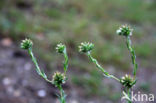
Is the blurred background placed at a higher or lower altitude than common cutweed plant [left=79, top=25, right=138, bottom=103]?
higher

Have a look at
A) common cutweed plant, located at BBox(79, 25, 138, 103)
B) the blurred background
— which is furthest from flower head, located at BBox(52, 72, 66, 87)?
the blurred background

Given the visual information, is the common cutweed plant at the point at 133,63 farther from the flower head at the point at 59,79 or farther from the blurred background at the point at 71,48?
the blurred background at the point at 71,48

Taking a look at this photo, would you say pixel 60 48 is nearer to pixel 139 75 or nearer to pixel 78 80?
pixel 78 80

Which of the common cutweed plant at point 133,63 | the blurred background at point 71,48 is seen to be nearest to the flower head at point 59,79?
the common cutweed plant at point 133,63

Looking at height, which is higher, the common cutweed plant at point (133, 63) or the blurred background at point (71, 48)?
the blurred background at point (71, 48)

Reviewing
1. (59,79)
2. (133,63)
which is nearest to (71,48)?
(59,79)

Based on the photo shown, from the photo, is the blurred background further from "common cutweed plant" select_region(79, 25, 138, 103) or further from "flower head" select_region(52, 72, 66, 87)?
"common cutweed plant" select_region(79, 25, 138, 103)

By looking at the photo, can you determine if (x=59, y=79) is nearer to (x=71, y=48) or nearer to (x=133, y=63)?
(x=133, y=63)

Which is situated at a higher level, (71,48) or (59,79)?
(71,48)
